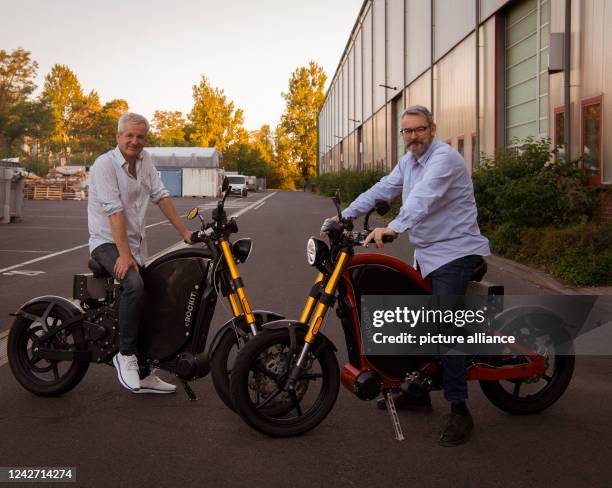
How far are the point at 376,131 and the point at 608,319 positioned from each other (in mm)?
37230

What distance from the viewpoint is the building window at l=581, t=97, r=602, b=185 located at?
14523 mm

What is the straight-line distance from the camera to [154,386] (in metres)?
5.32

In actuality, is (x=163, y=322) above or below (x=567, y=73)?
below

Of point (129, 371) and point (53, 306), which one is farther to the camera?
point (53, 306)

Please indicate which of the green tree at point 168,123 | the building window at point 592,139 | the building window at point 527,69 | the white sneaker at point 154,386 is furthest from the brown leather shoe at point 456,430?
the green tree at point 168,123

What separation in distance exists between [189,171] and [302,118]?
48.1 metres

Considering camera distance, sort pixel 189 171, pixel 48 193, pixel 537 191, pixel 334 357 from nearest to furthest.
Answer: pixel 334 357, pixel 537 191, pixel 48 193, pixel 189 171

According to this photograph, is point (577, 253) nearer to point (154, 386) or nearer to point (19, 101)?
point (154, 386)

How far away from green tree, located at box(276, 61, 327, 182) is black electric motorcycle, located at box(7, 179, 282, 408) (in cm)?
10285

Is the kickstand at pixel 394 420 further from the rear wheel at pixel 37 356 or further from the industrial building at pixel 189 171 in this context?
the industrial building at pixel 189 171

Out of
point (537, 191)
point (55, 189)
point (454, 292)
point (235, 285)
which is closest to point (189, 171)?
point (55, 189)

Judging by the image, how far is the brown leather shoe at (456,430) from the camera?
14.2 feet

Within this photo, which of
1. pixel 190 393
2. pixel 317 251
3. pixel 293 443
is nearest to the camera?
pixel 317 251

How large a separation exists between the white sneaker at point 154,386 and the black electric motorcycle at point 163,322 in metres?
0.28
